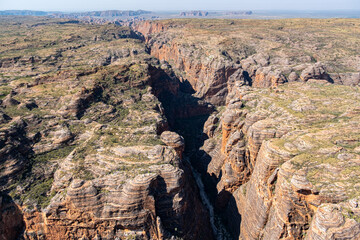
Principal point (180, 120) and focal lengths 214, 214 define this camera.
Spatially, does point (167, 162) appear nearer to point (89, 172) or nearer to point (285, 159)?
point (89, 172)

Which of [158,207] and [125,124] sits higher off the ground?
[125,124]

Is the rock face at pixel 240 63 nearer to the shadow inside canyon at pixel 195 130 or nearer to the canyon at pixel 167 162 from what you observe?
the canyon at pixel 167 162

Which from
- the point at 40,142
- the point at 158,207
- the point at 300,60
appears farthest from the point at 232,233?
the point at 300,60

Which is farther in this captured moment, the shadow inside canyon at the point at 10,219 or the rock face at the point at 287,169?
the shadow inside canyon at the point at 10,219

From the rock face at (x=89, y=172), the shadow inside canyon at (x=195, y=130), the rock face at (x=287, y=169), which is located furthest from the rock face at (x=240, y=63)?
the rock face at (x=89, y=172)

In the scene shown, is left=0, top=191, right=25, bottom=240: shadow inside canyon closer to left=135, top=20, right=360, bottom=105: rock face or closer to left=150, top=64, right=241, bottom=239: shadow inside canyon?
left=150, top=64, right=241, bottom=239: shadow inside canyon

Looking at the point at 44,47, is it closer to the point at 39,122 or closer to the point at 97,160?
the point at 39,122

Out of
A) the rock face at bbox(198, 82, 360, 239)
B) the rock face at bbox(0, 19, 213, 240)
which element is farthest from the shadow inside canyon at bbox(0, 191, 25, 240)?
the rock face at bbox(198, 82, 360, 239)

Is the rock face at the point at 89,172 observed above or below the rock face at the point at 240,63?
below

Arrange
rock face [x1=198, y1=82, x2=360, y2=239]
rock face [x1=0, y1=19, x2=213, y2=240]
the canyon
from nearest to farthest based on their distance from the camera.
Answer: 1. rock face [x1=198, y1=82, x2=360, y2=239]
2. the canyon
3. rock face [x1=0, y1=19, x2=213, y2=240]

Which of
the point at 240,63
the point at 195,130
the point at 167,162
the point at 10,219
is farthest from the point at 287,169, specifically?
the point at 240,63

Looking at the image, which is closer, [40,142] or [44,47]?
[40,142]
